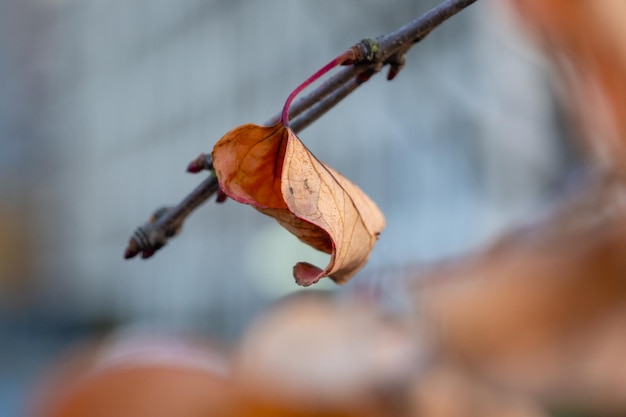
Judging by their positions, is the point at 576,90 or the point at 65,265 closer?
the point at 576,90

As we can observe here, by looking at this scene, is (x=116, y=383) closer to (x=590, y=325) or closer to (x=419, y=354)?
(x=419, y=354)

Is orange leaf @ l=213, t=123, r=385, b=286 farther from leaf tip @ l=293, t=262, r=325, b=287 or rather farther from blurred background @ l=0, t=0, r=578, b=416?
blurred background @ l=0, t=0, r=578, b=416

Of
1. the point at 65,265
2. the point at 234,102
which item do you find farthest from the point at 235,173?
the point at 65,265

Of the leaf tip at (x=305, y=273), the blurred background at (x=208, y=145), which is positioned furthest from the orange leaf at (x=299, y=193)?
the blurred background at (x=208, y=145)

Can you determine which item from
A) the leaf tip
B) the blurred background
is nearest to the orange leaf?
the leaf tip

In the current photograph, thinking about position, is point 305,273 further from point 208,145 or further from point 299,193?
point 208,145
